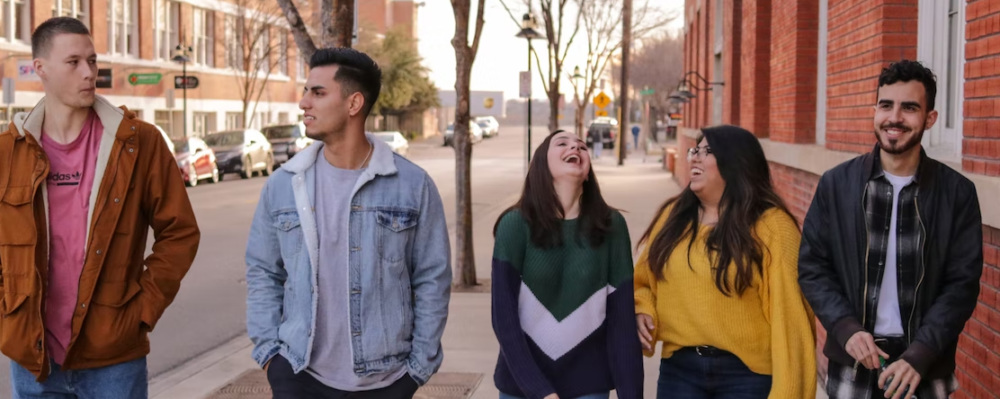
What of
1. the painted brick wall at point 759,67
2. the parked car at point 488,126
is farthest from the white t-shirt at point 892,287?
the parked car at point 488,126

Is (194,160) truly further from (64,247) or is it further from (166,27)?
(64,247)

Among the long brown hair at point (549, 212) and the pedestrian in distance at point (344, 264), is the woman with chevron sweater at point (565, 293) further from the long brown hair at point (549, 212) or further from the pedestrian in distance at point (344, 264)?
the pedestrian in distance at point (344, 264)

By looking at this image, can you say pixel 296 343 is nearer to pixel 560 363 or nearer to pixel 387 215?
pixel 387 215

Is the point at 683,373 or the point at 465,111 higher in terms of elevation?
the point at 465,111

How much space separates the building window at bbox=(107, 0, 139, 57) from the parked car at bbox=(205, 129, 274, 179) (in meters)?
8.76

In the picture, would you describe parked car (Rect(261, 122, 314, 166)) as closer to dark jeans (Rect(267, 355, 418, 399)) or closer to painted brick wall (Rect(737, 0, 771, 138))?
painted brick wall (Rect(737, 0, 771, 138))

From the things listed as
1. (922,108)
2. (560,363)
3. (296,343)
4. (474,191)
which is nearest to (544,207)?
(560,363)

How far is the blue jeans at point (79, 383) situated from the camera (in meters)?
4.20

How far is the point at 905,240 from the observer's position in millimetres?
3957

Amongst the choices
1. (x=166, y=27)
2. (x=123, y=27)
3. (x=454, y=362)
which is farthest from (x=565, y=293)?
(x=166, y=27)

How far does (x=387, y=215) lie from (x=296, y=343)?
1.67 feet

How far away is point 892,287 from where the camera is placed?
13.1 ft

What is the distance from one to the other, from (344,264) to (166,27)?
48.5 metres

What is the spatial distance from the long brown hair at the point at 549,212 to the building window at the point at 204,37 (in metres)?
50.1
